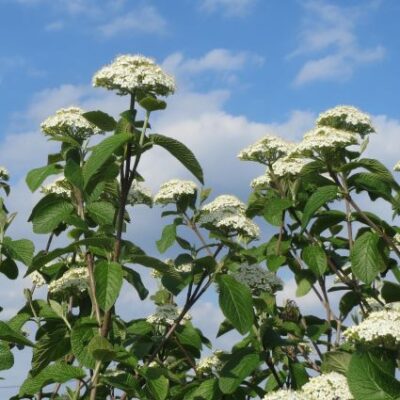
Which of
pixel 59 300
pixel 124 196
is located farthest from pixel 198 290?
pixel 59 300

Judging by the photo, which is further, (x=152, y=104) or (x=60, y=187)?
(x=60, y=187)

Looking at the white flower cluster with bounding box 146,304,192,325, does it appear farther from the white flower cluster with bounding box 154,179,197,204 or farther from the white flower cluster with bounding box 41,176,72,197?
the white flower cluster with bounding box 41,176,72,197

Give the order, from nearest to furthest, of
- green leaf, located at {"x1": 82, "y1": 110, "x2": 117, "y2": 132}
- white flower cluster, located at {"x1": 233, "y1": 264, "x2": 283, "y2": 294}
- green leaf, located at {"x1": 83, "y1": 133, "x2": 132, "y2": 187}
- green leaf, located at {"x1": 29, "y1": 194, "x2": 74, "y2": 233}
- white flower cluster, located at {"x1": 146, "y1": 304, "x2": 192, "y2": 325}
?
green leaf, located at {"x1": 83, "y1": 133, "x2": 132, "y2": 187} → green leaf, located at {"x1": 82, "y1": 110, "x2": 117, "y2": 132} → green leaf, located at {"x1": 29, "y1": 194, "x2": 74, "y2": 233} → white flower cluster, located at {"x1": 233, "y1": 264, "x2": 283, "y2": 294} → white flower cluster, located at {"x1": 146, "y1": 304, "x2": 192, "y2": 325}

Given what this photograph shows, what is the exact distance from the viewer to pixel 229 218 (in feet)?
18.2

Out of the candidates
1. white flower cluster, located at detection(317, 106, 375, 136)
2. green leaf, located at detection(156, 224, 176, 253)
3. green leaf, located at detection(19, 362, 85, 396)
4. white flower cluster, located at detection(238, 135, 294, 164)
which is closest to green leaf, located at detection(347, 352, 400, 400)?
green leaf, located at detection(19, 362, 85, 396)

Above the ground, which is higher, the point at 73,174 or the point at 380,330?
the point at 73,174

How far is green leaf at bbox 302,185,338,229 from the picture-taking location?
543cm

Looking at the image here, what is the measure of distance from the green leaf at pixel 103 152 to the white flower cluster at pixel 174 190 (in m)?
1.77

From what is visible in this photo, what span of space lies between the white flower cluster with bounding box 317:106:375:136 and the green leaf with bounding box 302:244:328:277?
1068 mm

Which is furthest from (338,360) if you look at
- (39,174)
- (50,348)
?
(39,174)

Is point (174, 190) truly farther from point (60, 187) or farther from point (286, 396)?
point (286, 396)

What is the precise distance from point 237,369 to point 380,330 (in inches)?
40.8

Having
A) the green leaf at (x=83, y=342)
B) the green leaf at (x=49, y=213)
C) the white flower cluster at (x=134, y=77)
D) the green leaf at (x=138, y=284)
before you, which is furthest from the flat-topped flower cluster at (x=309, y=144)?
the green leaf at (x=83, y=342)

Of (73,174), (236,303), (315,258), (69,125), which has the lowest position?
(236,303)
